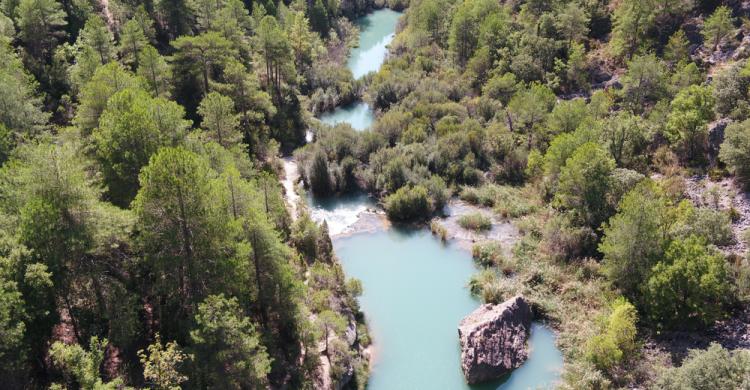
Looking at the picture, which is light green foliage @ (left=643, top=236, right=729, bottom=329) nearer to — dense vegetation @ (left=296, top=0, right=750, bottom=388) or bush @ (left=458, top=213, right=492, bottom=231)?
dense vegetation @ (left=296, top=0, right=750, bottom=388)

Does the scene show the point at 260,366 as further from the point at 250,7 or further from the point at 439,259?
the point at 250,7

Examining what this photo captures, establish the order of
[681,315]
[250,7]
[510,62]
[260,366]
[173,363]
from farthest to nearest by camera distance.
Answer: [250,7], [510,62], [681,315], [260,366], [173,363]

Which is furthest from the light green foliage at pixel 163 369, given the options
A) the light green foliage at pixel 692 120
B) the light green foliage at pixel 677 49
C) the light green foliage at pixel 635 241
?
the light green foliage at pixel 677 49

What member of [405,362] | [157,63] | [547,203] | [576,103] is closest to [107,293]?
[405,362]

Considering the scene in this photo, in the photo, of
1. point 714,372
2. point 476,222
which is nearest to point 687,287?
point 714,372

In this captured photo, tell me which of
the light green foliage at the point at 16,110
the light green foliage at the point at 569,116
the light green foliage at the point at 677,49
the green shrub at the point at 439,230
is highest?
the light green foliage at the point at 16,110

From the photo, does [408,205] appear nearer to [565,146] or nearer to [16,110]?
[565,146]

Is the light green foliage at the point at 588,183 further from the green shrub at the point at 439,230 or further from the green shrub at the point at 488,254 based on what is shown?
the green shrub at the point at 439,230
